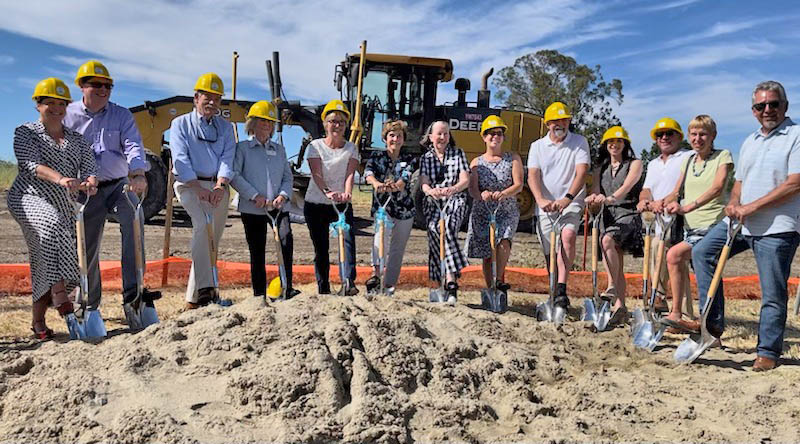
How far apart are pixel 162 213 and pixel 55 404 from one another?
1133 centimetres

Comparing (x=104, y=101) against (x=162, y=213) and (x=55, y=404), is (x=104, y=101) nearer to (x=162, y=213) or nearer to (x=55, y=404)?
(x=55, y=404)

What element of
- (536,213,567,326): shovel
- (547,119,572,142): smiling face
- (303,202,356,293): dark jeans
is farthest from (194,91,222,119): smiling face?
(536,213,567,326): shovel

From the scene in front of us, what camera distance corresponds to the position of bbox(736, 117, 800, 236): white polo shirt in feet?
12.6

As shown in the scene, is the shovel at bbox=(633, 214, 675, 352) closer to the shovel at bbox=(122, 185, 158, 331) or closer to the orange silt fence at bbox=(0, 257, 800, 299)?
the orange silt fence at bbox=(0, 257, 800, 299)

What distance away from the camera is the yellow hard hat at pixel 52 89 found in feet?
14.0

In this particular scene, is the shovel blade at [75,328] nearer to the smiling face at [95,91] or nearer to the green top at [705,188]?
the smiling face at [95,91]

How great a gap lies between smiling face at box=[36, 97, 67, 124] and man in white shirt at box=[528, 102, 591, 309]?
11.5 feet

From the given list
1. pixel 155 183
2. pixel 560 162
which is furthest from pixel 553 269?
pixel 155 183

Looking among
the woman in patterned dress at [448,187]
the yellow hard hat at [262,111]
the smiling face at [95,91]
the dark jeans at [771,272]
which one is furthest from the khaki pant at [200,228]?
the dark jeans at [771,272]

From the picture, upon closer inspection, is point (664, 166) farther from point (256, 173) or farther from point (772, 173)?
point (256, 173)

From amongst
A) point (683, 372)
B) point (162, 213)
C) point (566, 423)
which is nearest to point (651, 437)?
point (566, 423)

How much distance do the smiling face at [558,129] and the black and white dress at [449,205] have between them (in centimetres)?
75

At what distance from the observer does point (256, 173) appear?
5281 millimetres

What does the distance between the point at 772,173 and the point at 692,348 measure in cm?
122
